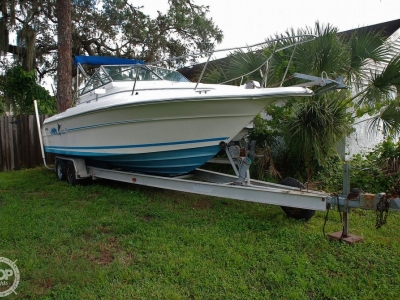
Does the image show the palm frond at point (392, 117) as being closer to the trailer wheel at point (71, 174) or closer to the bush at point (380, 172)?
the bush at point (380, 172)

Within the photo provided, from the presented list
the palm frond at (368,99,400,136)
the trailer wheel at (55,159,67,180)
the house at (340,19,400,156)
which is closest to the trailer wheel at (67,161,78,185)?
the trailer wheel at (55,159,67,180)

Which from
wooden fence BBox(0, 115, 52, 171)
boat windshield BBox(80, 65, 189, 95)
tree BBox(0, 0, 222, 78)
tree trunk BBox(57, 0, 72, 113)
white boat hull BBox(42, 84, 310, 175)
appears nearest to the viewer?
white boat hull BBox(42, 84, 310, 175)

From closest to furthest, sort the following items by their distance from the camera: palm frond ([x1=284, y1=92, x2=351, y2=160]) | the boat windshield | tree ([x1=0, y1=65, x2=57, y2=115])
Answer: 1. palm frond ([x1=284, y1=92, x2=351, y2=160])
2. the boat windshield
3. tree ([x1=0, y1=65, x2=57, y2=115])

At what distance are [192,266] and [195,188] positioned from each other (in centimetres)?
159

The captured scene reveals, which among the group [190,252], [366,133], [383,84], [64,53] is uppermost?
[64,53]

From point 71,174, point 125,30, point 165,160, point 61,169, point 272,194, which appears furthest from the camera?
point 125,30

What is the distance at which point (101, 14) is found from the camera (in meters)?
14.9

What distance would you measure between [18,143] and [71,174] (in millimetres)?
3832

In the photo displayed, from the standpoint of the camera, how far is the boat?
4.25m

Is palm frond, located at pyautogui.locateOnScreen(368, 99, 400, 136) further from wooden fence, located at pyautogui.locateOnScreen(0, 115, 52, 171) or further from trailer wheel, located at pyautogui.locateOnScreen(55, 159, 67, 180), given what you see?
wooden fence, located at pyautogui.locateOnScreen(0, 115, 52, 171)

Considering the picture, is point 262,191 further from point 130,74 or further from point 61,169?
point 61,169

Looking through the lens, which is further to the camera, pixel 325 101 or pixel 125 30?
pixel 125 30

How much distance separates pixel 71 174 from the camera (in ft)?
20.6

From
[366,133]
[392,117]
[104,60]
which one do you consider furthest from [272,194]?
[366,133]
